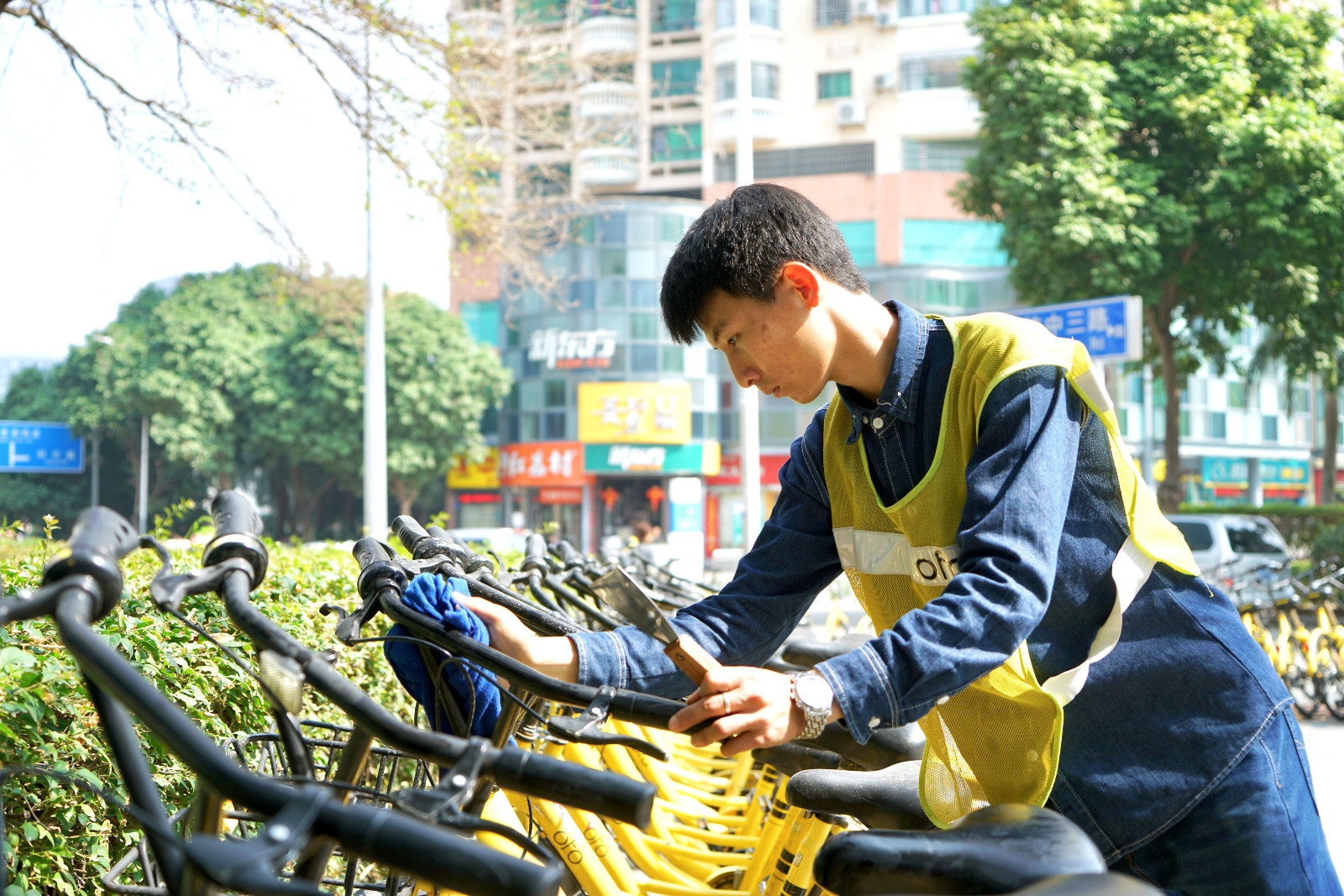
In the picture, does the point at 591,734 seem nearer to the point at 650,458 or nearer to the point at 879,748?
the point at 879,748

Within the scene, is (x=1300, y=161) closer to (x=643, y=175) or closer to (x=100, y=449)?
(x=643, y=175)

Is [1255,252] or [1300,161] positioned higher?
[1300,161]

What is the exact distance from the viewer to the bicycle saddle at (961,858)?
1.09 m

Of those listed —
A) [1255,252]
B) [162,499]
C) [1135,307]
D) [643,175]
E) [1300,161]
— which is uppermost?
[643,175]

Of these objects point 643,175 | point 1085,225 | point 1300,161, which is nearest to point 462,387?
point 643,175

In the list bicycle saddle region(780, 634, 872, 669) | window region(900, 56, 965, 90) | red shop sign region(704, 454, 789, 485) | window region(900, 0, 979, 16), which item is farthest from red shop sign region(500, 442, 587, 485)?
bicycle saddle region(780, 634, 872, 669)

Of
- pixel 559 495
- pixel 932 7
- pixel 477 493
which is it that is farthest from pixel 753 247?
pixel 932 7

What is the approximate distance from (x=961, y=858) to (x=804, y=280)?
80 centimetres

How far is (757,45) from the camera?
34.1 meters

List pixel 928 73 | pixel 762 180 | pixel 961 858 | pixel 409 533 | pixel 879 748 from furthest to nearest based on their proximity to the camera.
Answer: pixel 928 73 < pixel 762 180 < pixel 879 748 < pixel 409 533 < pixel 961 858

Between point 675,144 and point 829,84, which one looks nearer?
point 829,84

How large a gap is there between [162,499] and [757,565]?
36.7m

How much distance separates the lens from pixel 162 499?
115 feet

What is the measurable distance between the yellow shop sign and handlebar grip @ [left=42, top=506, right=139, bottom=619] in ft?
101
